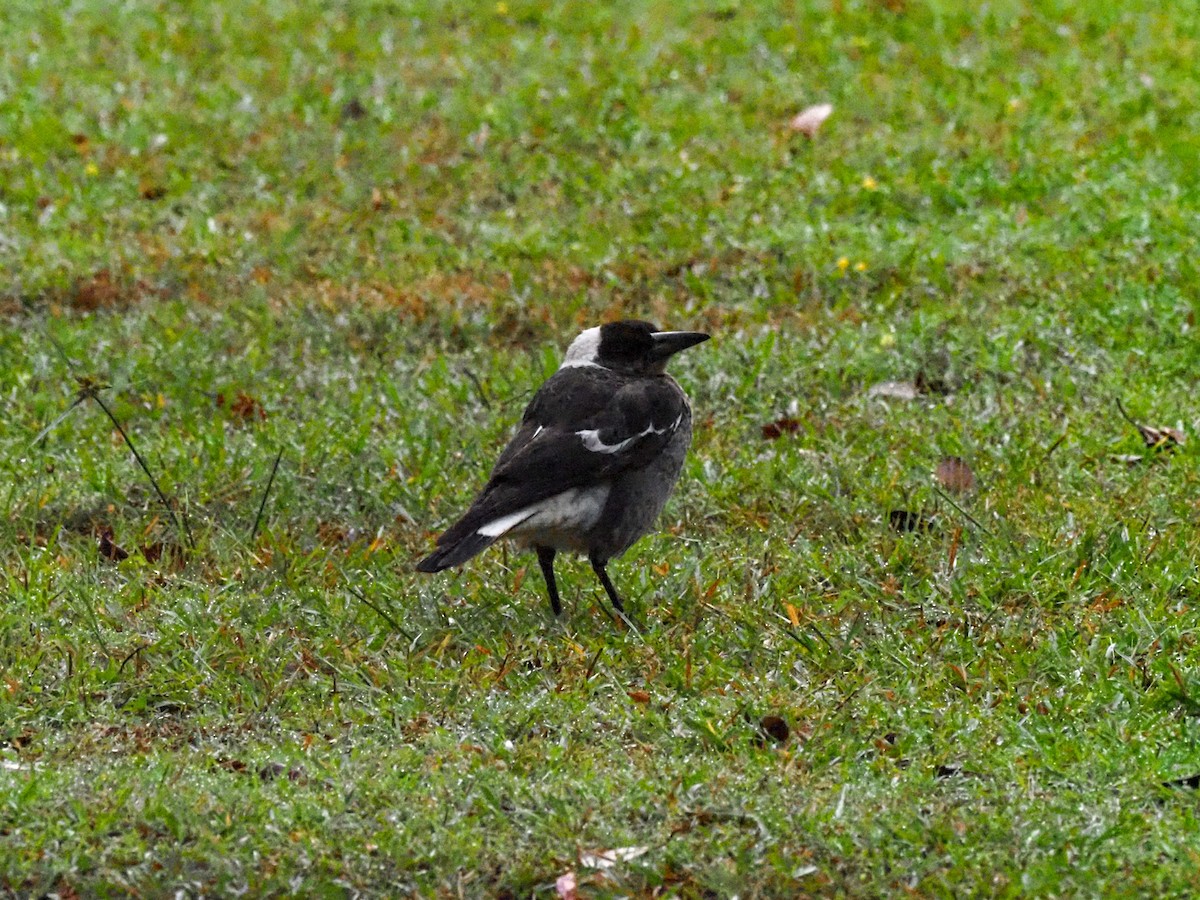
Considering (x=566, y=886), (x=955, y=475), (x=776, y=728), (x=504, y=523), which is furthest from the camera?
(x=955, y=475)

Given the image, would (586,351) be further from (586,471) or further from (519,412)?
(519,412)

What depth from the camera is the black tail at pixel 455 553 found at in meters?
5.18

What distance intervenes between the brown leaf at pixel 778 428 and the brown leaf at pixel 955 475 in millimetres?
727

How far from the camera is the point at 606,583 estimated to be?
5.68 m

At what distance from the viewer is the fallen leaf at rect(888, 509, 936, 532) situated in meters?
6.11

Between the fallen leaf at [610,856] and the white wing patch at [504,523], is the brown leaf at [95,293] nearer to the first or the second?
the white wing patch at [504,523]

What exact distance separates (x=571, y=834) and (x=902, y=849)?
0.78m

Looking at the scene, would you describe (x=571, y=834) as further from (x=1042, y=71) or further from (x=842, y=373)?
(x=1042, y=71)

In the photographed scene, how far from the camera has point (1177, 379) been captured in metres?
7.26

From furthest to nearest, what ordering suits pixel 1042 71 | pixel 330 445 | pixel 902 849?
pixel 1042 71
pixel 330 445
pixel 902 849

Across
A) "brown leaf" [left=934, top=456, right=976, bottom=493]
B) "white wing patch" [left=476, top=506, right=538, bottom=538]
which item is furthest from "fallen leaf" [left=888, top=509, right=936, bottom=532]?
"white wing patch" [left=476, top=506, right=538, bottom=538]

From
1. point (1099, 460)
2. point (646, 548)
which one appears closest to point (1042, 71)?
point (1099, 460)

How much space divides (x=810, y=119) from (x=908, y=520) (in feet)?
14.0

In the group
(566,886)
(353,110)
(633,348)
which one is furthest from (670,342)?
(353,110)
